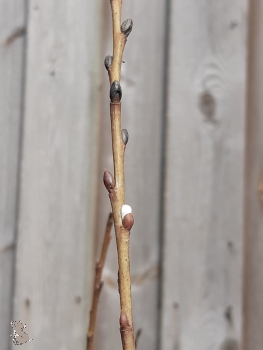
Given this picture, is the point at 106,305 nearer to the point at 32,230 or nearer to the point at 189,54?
the point at 32,230

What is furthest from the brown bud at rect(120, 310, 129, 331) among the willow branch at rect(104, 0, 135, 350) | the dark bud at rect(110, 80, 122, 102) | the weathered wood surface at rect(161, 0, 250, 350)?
the weathered wood surface at rect(161, 0, 250, 350)

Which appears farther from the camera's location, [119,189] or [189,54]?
[189,54]

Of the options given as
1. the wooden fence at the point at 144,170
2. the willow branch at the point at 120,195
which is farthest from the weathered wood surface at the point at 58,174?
the willow branch at the point at 120,195

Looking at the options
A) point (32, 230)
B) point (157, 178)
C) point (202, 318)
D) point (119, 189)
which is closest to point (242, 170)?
point (157, 178)

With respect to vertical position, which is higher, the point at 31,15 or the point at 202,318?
the point at 31,15

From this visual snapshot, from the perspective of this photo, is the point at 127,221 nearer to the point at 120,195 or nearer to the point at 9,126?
the point at 120,195

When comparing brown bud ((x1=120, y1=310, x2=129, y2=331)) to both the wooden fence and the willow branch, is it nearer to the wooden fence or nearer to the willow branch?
the willow branch

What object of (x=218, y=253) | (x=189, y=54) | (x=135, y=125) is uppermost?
(x=189, y=54)
